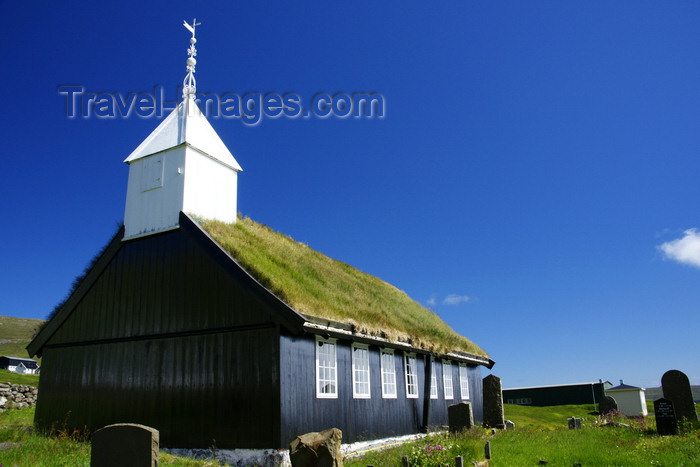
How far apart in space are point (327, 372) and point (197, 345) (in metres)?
3.75

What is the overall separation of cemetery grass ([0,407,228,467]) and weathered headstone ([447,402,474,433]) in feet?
28.4

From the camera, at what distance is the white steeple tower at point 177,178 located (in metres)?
17.2

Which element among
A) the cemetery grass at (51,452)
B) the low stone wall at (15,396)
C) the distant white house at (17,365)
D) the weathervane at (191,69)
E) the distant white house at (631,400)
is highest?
the weathervane at (191,69)

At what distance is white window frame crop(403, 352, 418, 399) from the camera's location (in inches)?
769

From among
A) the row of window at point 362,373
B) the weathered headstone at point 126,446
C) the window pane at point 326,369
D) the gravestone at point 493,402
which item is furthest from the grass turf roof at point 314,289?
the weathered headstone at point 126,446

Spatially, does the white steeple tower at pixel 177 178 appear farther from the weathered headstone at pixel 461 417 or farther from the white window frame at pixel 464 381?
the white window frame at pixel 464 381

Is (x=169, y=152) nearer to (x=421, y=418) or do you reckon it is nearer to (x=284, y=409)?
(x=284, y=409)

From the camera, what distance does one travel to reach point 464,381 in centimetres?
2520

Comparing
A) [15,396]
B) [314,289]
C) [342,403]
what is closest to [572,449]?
[342,403]

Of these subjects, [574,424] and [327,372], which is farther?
[574,424]

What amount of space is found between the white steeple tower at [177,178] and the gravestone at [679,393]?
56.3 ft

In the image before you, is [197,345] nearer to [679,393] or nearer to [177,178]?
[177,178]

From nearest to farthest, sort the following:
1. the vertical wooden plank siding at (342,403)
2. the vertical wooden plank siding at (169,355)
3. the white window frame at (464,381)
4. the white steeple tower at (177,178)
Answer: the vertical wooden plank siding at (342,403), the vertical wooden plank siding at (169,355), the white steeple tower at (177,178), the white window frame at (464,381)

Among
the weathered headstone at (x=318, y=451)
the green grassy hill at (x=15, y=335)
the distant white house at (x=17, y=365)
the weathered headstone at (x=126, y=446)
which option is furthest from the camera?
the green grassy hill at (x=15, y=335)
